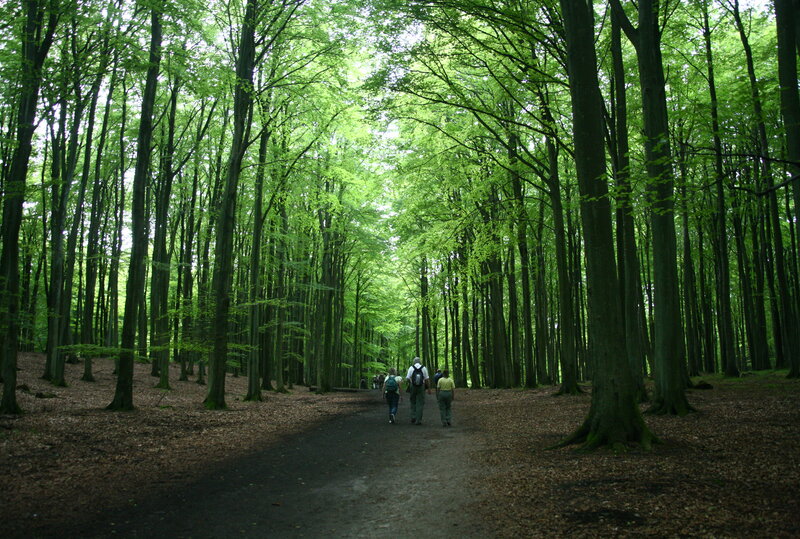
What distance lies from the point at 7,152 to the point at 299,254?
1301 cm

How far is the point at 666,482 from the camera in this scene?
5461 mm

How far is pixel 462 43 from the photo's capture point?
43.3ft

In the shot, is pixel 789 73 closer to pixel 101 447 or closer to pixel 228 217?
pixel 101 447

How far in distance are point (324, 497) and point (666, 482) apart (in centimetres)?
395

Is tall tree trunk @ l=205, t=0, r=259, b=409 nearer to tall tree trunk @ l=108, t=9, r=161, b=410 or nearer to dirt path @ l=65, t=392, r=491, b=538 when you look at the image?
tall tree trunk @ l=108, t=9, r=161, b=410

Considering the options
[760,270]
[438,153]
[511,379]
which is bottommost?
[511,379]

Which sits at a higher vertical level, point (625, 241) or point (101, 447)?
point (625, 241)

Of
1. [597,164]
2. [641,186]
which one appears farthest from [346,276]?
[597,164]

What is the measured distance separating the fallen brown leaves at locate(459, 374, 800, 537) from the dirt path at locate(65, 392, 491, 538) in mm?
549

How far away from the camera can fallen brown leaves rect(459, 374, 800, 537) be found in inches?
171

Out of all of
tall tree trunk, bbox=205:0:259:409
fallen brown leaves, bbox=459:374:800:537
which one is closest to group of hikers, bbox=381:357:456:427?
fallen brown leaves, bbox=459:374:800:537

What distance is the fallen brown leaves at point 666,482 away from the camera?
14.3ft

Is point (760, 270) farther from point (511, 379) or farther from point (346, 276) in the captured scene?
point (346, 276)

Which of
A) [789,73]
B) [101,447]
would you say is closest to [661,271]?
[789,73]
